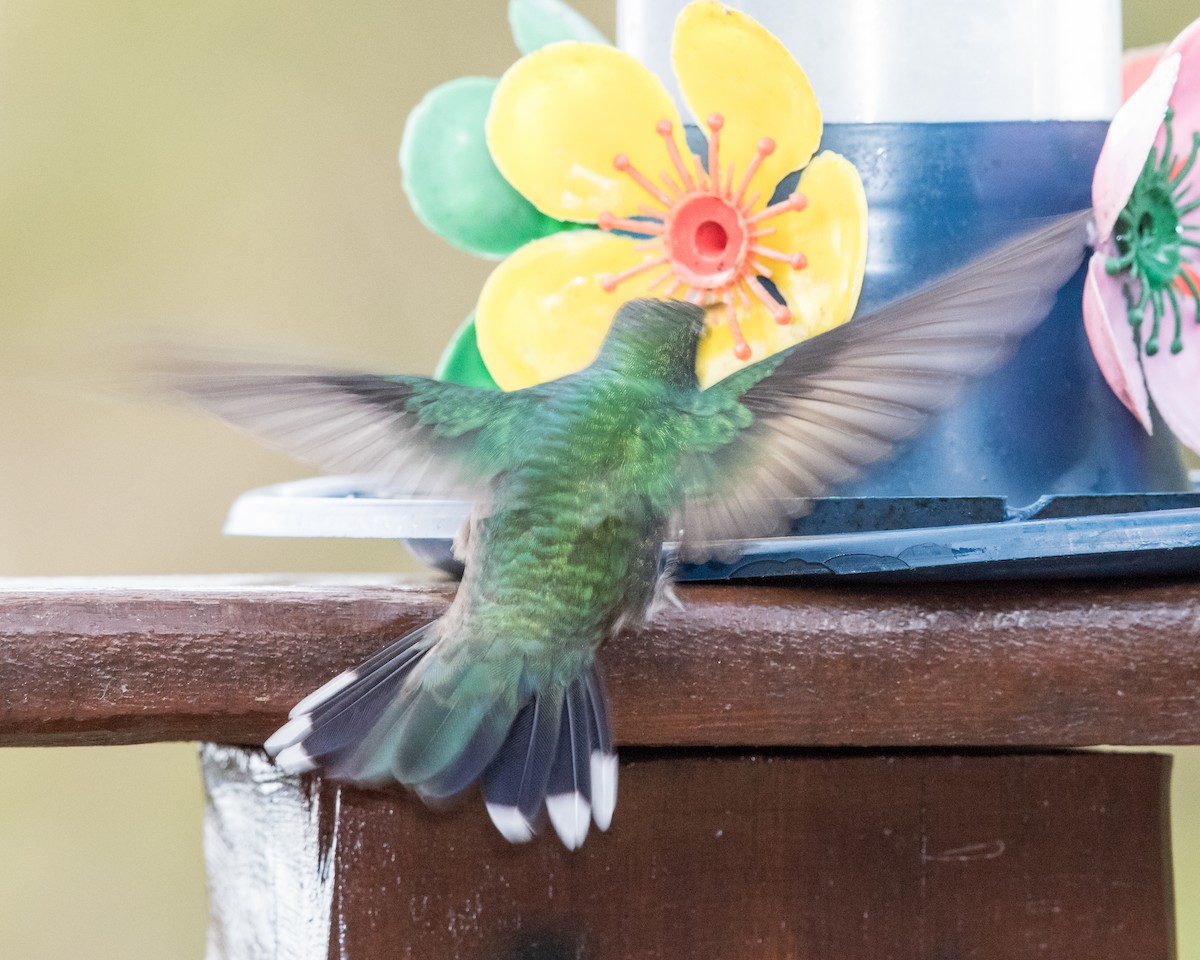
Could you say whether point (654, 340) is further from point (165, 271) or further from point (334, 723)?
point (165, 271)

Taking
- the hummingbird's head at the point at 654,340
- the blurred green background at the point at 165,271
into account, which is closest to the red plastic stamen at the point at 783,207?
the hummingbird's head at the point at 654,340

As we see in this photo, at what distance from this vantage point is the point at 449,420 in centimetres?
130

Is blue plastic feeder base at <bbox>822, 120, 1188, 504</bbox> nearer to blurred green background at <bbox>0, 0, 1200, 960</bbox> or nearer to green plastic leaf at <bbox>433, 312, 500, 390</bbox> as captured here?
green plastic leaf at <bbox>433, 312, 500, 390</bbox>

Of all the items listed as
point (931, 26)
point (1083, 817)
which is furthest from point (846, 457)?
point (931, 26)

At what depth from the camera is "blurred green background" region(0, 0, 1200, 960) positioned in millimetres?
3984

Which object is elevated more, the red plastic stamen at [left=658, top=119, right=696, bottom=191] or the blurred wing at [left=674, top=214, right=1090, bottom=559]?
the red plastic stamen at [left=658, top=119, right=696, bottom=191]

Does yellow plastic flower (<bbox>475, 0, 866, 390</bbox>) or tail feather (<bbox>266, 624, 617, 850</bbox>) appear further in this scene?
yellow plastic flower (<bbox>475, 0, 866, 390</bbox>)

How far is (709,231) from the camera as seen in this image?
140 centimetres

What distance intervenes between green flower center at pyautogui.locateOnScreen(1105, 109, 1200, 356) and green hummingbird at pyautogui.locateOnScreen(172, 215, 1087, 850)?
0.07 metres

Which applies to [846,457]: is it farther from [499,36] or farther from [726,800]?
[499,36]

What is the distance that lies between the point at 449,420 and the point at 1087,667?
533 mm

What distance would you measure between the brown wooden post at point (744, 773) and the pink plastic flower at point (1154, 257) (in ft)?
0.94

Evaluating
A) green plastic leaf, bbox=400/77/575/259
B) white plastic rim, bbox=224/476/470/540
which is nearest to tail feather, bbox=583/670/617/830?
white plastic rim, bbox=224/476/470/540

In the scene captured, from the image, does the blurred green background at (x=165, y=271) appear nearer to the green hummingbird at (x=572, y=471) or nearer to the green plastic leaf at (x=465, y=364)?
the green plastic leaf at (x=465, y=364)
